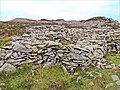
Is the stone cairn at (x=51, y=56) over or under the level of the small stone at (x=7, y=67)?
over

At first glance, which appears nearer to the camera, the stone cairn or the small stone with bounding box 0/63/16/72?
the small stone with bounding box 0/63/16/72

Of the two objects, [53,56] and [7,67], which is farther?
[53,56]

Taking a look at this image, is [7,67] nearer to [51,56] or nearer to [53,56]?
[51,56]

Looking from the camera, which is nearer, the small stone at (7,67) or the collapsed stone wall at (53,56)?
the small stone at (7,67)

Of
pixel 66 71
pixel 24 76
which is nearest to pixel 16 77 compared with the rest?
pixel 24 76

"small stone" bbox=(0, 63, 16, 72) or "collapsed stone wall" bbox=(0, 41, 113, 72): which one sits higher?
"collapsed stone wall" bbox=(0, 41, 113, 72)

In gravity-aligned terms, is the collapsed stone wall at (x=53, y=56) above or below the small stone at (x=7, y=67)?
above

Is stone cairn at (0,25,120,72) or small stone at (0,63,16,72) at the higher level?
stone cairn at (0,25,120,72)

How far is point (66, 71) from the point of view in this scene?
17.3 metres

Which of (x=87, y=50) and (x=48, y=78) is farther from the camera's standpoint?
(x=87, y=50)

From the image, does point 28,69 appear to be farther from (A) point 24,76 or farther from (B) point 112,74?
(B) point 112,74

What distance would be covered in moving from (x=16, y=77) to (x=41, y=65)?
5.78ft

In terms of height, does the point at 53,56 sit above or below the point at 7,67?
above

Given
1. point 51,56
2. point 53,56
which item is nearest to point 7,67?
point 51,56
